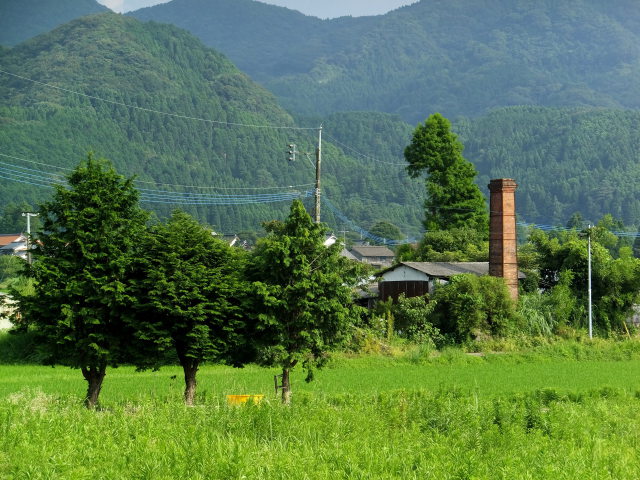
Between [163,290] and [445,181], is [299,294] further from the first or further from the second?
[445,181]

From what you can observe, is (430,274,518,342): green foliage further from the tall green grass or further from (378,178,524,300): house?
the tall green grass

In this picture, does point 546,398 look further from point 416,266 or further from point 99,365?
point 416,266

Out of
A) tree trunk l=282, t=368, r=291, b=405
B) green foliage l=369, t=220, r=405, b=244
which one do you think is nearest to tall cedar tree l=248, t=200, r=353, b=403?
tree trunk l=282, t=368, r=291, b=405

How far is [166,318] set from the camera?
21594 mm

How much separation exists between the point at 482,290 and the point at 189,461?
3113cm

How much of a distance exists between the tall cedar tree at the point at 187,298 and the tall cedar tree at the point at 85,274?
1.89 ft

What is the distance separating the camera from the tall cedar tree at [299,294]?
73.5 ft

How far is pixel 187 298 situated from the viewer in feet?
70.2

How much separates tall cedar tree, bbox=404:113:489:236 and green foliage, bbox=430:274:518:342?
1970 centimetres

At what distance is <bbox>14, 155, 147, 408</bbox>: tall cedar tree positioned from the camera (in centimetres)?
2067

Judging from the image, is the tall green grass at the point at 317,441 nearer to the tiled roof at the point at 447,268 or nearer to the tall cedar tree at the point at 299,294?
the tall cedar tree at the point at 299,294

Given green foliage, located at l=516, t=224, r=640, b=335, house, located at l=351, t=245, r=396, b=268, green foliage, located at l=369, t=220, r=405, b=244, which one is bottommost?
green foliage, located at l=516, t=224, r=640, b=335

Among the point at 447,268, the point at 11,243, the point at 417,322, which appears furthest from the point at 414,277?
the point at 11,243

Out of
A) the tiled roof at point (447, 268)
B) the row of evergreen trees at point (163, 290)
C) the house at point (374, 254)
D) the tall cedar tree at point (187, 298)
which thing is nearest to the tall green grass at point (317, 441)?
the row of evergreen trees at point (163, 290)
